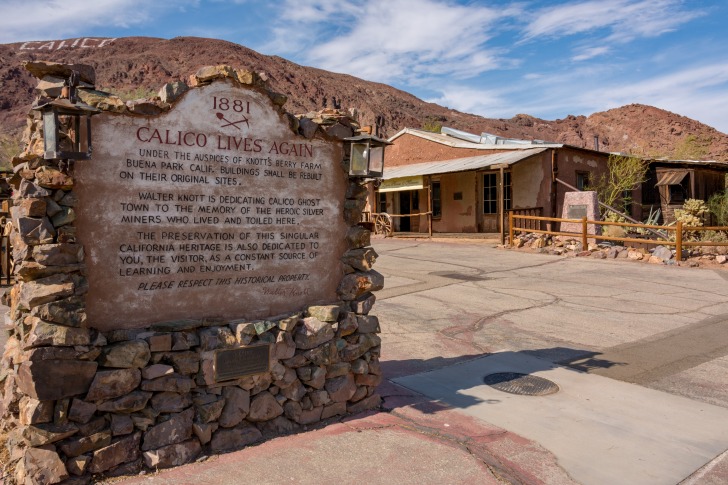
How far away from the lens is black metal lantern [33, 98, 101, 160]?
317 cm

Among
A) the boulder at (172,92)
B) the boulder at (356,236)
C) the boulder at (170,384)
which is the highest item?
the boulder at (172,92)

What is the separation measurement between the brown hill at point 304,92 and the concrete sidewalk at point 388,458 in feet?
227

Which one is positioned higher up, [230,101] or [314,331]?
[230,101]

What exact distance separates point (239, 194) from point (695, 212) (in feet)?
73.1

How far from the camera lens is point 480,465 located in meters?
3.63

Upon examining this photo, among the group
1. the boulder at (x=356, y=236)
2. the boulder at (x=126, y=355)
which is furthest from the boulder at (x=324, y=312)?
the boulder at (x=126, y=355)

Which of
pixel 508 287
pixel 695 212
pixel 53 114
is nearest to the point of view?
pixel 53 114

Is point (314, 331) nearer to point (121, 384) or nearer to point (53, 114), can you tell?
point (121, 384)

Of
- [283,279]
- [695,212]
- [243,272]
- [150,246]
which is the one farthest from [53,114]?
[695,212]

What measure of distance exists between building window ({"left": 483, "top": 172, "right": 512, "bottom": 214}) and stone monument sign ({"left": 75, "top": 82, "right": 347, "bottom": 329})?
670 inches

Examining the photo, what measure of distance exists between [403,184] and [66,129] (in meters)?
19.4

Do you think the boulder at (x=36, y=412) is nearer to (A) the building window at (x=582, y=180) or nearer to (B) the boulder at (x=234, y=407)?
(B) the boulder at (x=234, y=407)

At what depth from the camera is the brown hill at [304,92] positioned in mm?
75938

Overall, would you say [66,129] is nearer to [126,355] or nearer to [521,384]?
[126,355]
